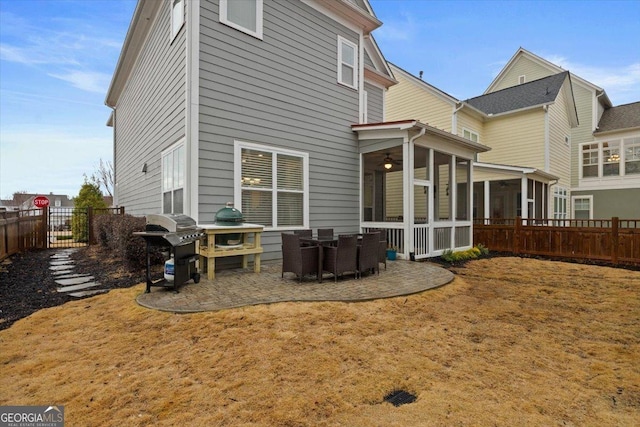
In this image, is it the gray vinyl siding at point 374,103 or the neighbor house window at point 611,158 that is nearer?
the gray vinyl siding at point 374,103

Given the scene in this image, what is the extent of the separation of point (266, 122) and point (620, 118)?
20439 mm

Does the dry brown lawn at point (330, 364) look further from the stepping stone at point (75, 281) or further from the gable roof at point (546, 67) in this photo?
the gable roof at point (546, 67)

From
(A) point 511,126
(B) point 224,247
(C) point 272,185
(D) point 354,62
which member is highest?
(A) point 511,126

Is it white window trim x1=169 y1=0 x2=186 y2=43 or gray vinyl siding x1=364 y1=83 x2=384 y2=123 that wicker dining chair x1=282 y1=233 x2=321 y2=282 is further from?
gray vinyl siding x1=364 y1=83 x2=384 y2=123

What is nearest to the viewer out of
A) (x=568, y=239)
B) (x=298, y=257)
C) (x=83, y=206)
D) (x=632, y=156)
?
(x=298, y=257)

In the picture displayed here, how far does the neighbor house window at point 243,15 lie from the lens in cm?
610

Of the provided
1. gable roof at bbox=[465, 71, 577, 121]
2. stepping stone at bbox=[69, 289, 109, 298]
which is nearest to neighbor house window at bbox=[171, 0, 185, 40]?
stepping stone at bbox=[69, 289, 109, 298]

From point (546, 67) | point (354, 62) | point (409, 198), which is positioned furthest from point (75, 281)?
point (546, 67)

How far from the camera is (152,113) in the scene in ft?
26.7

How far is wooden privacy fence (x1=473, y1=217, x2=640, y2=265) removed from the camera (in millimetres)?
8156

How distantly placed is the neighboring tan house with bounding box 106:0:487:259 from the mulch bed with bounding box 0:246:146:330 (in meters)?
1.65

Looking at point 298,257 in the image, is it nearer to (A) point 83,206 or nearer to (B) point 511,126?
(A) point 83,206

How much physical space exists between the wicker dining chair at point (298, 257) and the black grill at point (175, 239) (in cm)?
150

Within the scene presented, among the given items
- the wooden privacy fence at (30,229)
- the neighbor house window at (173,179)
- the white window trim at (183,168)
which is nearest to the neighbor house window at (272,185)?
the white window trim at (183,168)
